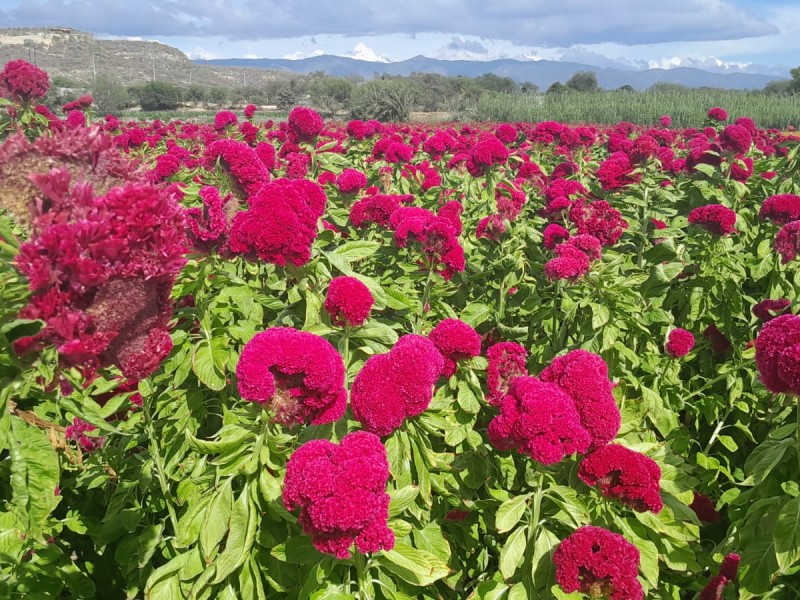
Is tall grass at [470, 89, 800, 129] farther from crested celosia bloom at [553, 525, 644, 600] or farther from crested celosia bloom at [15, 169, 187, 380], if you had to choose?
crested celosia bloom at [15, 169, 187, 380]

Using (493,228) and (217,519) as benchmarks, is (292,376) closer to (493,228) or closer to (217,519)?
(217,519)

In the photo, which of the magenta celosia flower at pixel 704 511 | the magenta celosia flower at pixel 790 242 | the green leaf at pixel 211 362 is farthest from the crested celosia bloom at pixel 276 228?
the magenta celosia flower at pixel 790 242

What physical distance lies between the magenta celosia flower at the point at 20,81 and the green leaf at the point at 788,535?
6.57 m

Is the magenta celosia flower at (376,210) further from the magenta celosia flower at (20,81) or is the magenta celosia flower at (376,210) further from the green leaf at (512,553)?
the magenta celosia flower at (20,81)

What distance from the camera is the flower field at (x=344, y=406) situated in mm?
1257

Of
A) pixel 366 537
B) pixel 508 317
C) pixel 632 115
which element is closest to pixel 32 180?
pixel 366 537

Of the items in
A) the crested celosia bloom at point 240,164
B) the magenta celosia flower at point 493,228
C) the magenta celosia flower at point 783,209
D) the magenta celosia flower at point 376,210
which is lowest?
the magenta celosia flower at point 493,228

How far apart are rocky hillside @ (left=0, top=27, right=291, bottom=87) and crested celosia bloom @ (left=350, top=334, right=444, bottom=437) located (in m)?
77.6

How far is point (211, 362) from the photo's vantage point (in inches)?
91.4

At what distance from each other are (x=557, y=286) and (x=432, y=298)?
2.82ft

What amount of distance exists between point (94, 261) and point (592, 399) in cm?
168

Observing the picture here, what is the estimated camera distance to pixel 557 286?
3617 mm

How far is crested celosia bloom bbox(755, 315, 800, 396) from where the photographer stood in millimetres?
1849

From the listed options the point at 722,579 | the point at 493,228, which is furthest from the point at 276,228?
the point at 493,228
